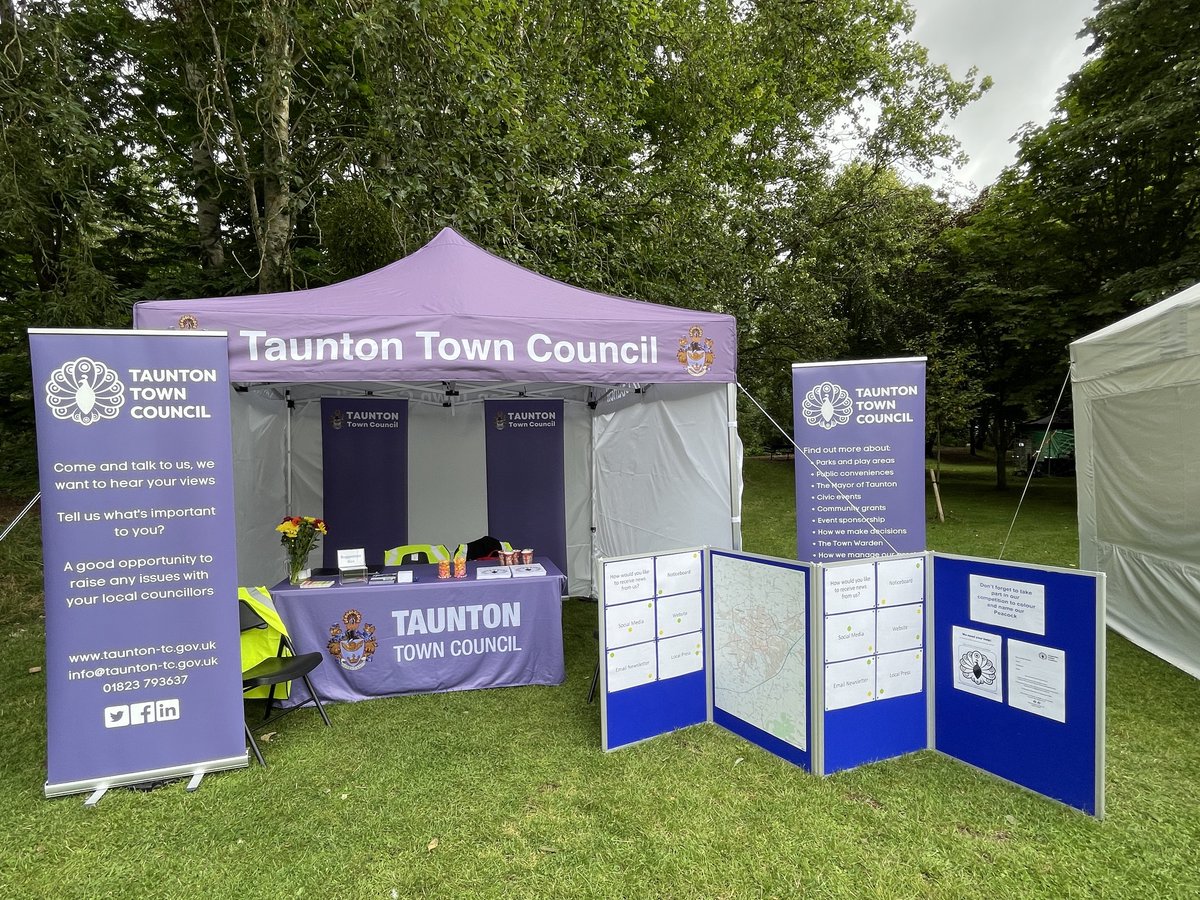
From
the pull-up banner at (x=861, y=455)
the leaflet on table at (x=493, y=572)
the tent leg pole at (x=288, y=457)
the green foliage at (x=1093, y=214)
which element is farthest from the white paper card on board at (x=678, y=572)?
the green foliage at (x=1093, y=214)

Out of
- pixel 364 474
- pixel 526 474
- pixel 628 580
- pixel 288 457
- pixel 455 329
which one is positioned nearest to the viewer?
pixel 628 580

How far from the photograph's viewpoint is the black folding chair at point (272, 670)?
3039mm

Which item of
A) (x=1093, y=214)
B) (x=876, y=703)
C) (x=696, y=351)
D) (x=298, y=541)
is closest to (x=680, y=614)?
(x=876, y=703)

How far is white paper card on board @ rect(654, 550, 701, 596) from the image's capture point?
10.2 feet

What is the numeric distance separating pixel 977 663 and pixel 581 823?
5.75 ft

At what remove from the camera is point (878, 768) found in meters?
2.80

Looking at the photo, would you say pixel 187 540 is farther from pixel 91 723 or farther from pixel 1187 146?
pixel 1187 146

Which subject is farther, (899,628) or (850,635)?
(899,628)

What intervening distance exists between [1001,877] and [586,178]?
25.4ft

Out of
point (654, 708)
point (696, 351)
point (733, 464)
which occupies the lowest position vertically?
point (654, 708)

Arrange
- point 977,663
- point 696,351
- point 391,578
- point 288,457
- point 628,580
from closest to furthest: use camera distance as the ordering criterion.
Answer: point 977,663 < point 628,580 < point 696,351 < point 391,578 < point 288,457

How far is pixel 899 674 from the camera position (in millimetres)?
2850

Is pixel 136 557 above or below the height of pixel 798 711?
above

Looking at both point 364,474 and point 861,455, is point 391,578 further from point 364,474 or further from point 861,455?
point 861,455
